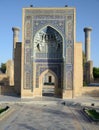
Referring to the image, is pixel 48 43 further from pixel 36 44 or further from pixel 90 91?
pixel 90 91

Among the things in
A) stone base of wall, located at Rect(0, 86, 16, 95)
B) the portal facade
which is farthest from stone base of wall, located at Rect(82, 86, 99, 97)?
stone base of wall, located at Rect(0, 86, 16, 95)

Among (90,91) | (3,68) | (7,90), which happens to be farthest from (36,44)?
(3,68)

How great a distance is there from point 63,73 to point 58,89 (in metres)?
1.33

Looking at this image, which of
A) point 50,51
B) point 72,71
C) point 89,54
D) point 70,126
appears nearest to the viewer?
point 70,126

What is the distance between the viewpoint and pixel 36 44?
59.3 feet

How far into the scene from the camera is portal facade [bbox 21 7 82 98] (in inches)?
685

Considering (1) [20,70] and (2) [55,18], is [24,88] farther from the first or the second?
(2) [55,18]

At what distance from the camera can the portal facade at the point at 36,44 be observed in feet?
57.1

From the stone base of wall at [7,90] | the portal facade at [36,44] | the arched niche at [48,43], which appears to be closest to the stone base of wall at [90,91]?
the portal facade at [36,44]

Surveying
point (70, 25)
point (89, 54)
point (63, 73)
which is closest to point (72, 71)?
point (63, 73)

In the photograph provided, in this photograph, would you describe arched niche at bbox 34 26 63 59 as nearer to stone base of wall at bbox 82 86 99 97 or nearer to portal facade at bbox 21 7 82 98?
portal facade at bbox 21 7 82 98

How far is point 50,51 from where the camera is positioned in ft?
60.6

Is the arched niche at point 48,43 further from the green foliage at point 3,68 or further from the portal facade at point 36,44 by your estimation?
the green foliage at point 3,68

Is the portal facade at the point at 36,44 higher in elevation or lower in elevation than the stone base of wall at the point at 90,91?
higher
